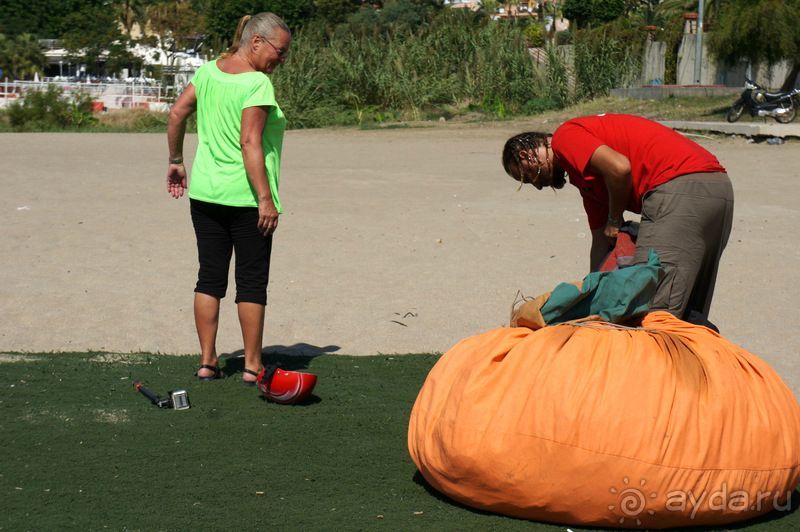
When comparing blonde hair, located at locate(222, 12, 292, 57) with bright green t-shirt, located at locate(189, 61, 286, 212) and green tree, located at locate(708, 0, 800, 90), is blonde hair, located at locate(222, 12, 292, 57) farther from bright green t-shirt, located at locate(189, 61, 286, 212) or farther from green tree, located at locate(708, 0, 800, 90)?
green tree, located at locate(708, 0, 800, 90)

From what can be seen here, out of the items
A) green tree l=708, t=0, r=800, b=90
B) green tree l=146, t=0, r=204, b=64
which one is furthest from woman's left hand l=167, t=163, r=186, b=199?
green tree l=146, t=0, r=204, b=64

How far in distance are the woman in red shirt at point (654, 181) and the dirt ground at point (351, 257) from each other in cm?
177

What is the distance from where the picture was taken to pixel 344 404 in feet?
17.3

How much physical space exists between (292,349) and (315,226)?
4.19m

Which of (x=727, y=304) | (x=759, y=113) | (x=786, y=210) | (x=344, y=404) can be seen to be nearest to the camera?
(x=344, y=404)

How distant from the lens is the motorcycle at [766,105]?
2125 cm

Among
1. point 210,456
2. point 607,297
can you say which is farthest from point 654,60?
point 210,456

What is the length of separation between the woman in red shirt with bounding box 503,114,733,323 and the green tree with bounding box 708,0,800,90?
1823cm

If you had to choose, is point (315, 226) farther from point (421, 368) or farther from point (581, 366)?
point (581, 366)

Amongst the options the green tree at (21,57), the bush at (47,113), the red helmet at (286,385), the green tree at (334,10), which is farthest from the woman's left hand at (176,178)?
the green tree at (21,57)

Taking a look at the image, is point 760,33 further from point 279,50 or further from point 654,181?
point 654,181

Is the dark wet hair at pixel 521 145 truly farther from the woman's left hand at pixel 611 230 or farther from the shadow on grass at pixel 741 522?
the shadow on grass at pixel 741 522

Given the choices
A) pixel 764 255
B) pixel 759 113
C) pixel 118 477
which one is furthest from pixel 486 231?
pixel 759 113

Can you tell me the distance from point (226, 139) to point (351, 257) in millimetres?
4007
